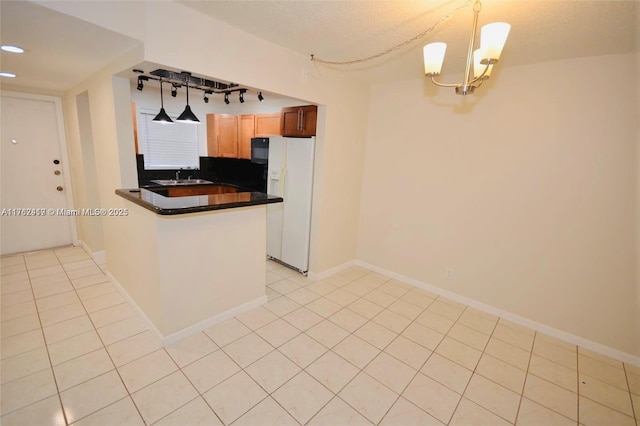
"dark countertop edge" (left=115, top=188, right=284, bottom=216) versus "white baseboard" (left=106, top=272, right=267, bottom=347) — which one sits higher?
"dark countertop edge" (left=115, top=188, right=284, bottom=216)

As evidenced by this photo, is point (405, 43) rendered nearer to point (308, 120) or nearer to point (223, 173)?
point (308, 120)

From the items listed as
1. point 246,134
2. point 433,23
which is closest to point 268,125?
point 246,134

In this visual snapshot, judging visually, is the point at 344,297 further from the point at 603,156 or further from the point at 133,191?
the point at 603,156

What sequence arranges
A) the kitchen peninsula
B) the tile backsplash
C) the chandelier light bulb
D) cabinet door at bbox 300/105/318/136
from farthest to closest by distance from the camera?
the tile backsplash
cabinet door at bbox 300/105/318/136
the kitchen peninsula
the chandelier light bulb

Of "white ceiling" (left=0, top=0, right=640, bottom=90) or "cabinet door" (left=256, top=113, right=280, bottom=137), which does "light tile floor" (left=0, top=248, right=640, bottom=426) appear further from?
"cabinet door" (left=256, top=113, right=280, bottom=137)

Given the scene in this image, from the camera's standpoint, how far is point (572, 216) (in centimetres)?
238

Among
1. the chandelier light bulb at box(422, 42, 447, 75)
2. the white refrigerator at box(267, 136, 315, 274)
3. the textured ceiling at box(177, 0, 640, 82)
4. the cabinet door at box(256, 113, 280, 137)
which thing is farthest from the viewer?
the cabinet door at box(256, 113, 280, 137)

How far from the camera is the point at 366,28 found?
2.02m

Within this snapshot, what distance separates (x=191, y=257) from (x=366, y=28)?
2.16m

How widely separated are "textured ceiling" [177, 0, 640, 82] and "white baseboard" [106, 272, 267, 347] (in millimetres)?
2379

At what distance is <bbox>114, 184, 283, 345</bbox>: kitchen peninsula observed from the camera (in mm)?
2104

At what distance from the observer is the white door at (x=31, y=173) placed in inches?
141

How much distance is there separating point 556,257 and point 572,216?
15.0 inches

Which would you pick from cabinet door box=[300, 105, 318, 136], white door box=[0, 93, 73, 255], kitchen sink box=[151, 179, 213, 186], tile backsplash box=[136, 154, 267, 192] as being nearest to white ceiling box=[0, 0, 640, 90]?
cabinet door box=[300, 105, 318, 136]
